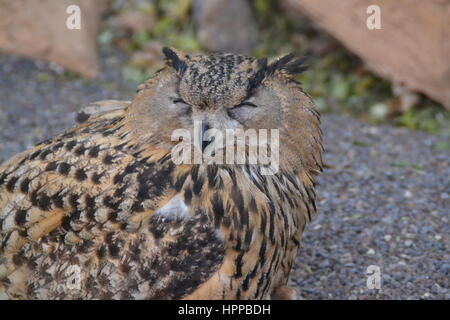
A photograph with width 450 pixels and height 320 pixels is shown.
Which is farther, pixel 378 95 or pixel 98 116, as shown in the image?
pixel 378 95

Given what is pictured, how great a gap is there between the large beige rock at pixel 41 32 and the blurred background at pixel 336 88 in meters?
0.01

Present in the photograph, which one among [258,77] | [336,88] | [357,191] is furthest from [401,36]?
[258,77]

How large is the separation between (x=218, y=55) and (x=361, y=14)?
12.4 feet

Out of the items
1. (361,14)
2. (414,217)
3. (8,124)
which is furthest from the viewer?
(361,14)

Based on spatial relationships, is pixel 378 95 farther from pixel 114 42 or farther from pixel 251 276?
pixel 251 276

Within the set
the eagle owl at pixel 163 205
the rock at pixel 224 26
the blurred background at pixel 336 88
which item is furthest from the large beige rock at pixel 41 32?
the eagle owl at pixel 163 205

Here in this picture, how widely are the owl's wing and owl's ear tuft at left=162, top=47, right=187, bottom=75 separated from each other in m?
0.43

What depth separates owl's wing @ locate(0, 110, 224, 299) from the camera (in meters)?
3.46

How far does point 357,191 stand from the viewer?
562 centimetres

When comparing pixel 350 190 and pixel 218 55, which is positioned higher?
pixel 218 55

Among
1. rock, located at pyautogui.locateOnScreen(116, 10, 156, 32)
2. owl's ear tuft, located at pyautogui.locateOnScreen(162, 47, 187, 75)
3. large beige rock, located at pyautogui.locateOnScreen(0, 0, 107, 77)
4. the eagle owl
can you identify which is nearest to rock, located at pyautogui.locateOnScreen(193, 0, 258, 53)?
rock, located at pyautogui.locateOnScreen(116, 10, 156, 32)
